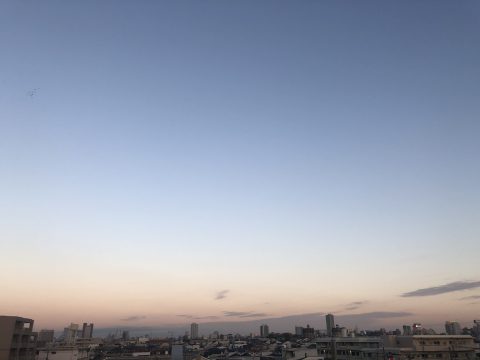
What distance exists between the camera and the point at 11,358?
200 feet

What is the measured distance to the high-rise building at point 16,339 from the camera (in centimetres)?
6059

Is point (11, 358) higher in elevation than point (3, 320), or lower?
lower

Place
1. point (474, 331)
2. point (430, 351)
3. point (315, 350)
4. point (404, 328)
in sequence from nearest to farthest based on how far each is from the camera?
point (430, 351) < point (315, 350) < point (404, 328) < point (474, 331)

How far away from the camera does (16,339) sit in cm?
6284

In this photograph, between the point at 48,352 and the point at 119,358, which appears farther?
the point at 119,358

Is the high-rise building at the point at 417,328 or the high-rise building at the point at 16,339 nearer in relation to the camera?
the high-rise building at the point at 16,339

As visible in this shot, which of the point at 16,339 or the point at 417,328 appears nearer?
the point at 16,339

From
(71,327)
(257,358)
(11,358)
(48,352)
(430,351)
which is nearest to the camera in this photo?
(11,358)

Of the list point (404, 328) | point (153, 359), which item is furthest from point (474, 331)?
point (153, 359)

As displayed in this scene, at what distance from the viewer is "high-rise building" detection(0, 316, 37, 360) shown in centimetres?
6059

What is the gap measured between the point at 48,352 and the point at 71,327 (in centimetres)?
7487

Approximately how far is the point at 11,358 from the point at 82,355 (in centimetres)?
3428

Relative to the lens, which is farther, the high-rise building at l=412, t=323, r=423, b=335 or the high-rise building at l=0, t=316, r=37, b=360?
the high-rise building at l=412, t=323, r=423, b=335

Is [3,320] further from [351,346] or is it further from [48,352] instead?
[351,346]
